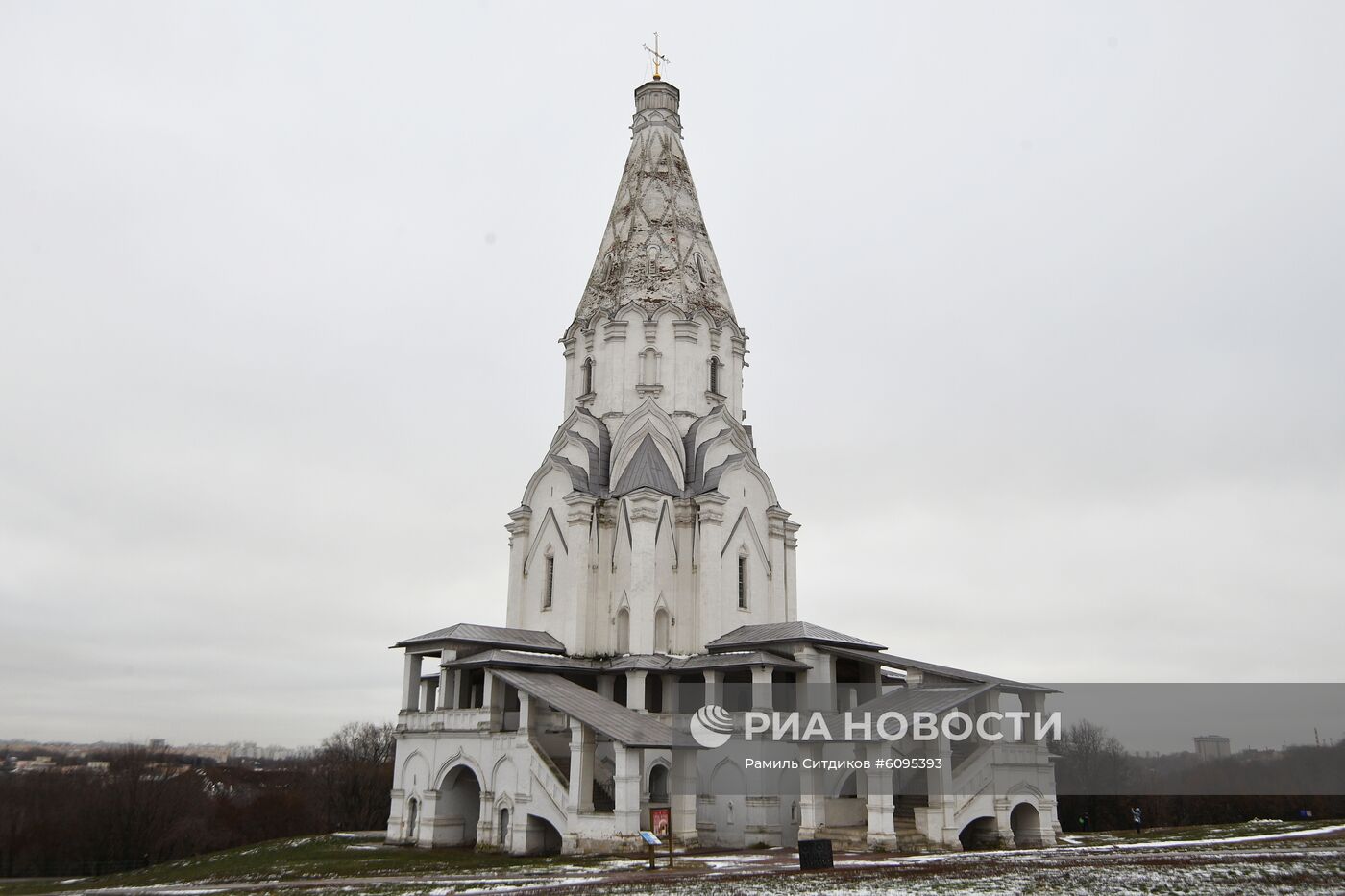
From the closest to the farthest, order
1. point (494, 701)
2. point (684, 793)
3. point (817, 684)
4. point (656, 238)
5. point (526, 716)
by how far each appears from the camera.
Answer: point (684, 793) < point (526, 716) < point (494, 701) < point (817, 684) < point (656, 238)

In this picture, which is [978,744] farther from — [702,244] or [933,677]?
[702,244]

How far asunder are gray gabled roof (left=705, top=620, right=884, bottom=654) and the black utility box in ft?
29.9

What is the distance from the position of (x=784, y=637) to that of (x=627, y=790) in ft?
21.2

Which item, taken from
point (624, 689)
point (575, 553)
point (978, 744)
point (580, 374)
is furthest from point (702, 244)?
point (978, 744)

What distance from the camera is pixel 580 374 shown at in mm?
34156

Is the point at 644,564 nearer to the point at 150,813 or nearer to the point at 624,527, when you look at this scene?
the point at 624,527

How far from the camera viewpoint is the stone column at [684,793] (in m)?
22.9

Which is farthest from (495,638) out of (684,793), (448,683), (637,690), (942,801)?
(942,801)

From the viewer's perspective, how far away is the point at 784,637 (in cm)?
2594

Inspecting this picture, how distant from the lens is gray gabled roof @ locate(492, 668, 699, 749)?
22266 millimetres

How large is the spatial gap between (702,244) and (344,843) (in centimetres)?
2313

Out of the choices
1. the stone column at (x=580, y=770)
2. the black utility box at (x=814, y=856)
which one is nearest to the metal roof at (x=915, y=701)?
the stone column at (x=580, y=770)

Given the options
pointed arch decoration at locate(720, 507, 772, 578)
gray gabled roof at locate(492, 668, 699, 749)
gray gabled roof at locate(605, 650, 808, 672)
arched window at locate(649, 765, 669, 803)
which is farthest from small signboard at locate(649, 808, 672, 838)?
pointed arch decoration at locate(720, 507, 772, 578)

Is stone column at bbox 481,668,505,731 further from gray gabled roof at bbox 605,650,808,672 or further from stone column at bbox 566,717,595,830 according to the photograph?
gray gabled roof at bbox 605,650,808,672
